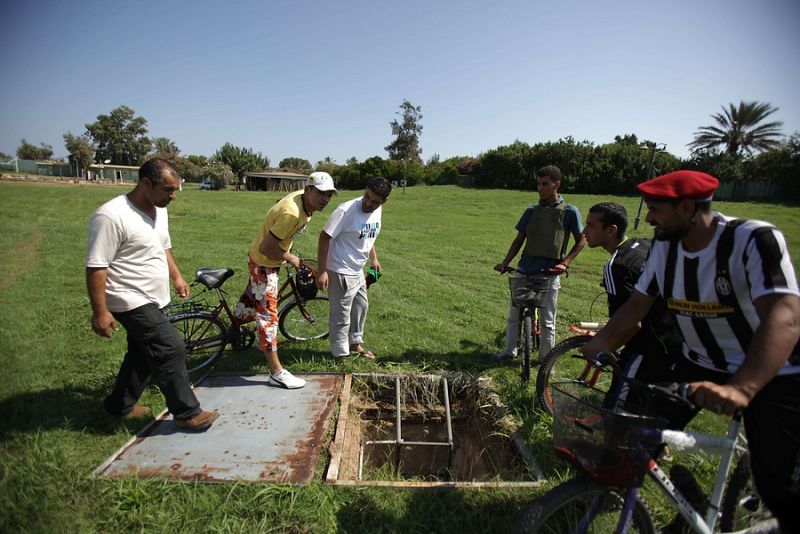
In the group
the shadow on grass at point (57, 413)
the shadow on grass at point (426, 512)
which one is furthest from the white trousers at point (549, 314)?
the shadow on grass at point (57, 413)

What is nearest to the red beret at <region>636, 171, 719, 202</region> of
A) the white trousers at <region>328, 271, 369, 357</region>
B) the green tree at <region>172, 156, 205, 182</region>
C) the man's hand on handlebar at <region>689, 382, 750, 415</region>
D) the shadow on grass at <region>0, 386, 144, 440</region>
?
the man's hand on handlebar at <region>689, 382, 750, 415</region>

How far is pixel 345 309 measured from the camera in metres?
4.54

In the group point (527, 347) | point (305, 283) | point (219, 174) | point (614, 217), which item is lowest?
point (527, 347)

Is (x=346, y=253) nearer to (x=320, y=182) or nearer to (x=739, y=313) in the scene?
(x=320, y=182)

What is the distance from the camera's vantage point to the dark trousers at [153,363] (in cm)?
311

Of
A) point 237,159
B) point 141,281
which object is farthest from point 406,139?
point 141,281

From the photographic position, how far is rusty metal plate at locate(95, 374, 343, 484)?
9.71 ft

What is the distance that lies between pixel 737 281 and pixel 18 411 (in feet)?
17.4

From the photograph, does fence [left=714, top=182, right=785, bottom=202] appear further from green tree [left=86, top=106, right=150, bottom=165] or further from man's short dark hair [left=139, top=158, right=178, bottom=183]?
green tree [left=86, top=106, right=150, bottom=165]

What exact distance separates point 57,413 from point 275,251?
7.56ft

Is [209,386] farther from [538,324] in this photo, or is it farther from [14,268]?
[14,268]

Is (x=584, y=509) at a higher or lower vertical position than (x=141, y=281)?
lower

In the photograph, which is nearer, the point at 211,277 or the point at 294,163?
the point at 211,277

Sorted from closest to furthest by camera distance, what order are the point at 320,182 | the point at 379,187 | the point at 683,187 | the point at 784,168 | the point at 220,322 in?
the point at 683,187 → the point at 320,182 → the point at 379,187 → the point at 220,322 → the point at 784,168
